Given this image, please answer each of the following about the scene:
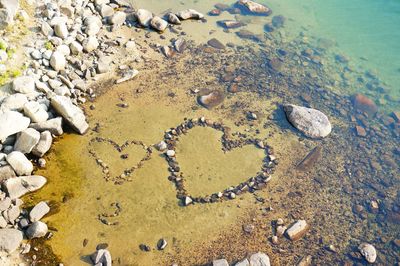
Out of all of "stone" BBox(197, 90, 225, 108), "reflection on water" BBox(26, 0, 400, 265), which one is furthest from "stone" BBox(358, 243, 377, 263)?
"stone" BBox(197, 90, 225, 108)

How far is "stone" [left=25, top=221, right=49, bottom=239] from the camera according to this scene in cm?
699

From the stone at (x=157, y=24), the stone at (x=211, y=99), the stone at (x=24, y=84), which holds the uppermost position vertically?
the stone at (x=157, y=24)

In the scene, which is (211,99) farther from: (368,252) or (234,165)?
(368,252)

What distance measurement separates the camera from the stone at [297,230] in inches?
315

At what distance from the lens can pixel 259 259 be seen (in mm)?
7449

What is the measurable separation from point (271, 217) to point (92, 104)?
197 inches

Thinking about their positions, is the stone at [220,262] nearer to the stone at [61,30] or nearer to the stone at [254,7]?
the stone at [61,30]

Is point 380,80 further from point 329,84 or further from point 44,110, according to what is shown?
point 44,110

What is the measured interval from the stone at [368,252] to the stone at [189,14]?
8.40 metres

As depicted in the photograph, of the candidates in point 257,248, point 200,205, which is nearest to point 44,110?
point 200,205

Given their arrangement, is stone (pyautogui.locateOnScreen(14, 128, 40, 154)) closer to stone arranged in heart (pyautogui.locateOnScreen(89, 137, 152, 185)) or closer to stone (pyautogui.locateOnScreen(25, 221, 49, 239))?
stone arranged in heart (pyautogui.locateOnScreen(89, 137, 152, 185))

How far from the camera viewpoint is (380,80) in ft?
41.5

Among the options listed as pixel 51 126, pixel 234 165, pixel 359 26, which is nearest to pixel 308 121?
pixel 234 165

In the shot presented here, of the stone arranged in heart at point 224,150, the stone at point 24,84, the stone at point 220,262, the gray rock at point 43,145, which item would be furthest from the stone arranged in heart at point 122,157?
the stone at point 220,262
